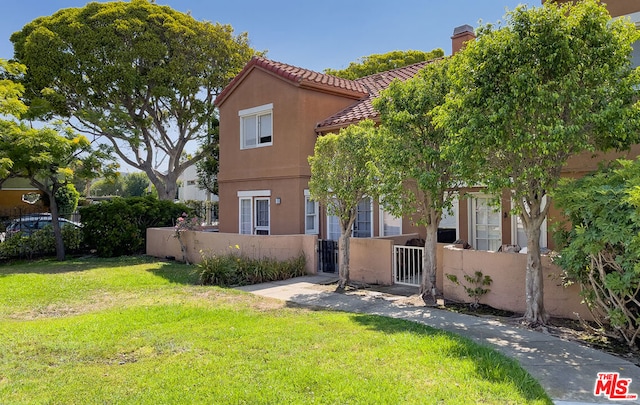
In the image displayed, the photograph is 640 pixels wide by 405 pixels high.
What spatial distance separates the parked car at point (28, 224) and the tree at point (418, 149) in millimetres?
16165

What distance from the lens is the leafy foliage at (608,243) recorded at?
5668 mm

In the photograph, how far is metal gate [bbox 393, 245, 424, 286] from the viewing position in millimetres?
11180

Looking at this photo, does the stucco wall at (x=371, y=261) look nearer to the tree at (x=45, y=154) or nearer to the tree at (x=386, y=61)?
the tree at (x=45, y=154)

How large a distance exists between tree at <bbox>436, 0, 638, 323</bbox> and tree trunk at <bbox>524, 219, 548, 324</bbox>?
5 cm

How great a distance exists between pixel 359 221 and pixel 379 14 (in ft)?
25.9

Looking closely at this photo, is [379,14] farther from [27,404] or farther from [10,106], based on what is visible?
[27,404]

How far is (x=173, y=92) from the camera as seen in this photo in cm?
2442

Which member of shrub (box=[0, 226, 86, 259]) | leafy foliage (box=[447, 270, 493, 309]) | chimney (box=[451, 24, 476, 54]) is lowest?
leafy foliage (box=[447, 270, 493, 309])

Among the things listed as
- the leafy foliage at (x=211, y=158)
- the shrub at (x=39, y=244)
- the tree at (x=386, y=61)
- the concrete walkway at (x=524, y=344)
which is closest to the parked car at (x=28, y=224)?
the shrub at (x=39, y=244)

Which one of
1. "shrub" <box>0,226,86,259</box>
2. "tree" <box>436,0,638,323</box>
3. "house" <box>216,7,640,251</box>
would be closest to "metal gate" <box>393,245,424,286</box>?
"house" <box>216,7,640,251</box>

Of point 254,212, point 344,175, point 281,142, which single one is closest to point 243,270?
point 344,175

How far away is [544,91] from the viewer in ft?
22.0

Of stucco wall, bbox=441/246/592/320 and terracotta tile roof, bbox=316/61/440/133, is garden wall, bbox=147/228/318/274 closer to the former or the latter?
terracotta tile roof, bbox=316/61/440/133

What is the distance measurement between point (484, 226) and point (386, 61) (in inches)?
848
